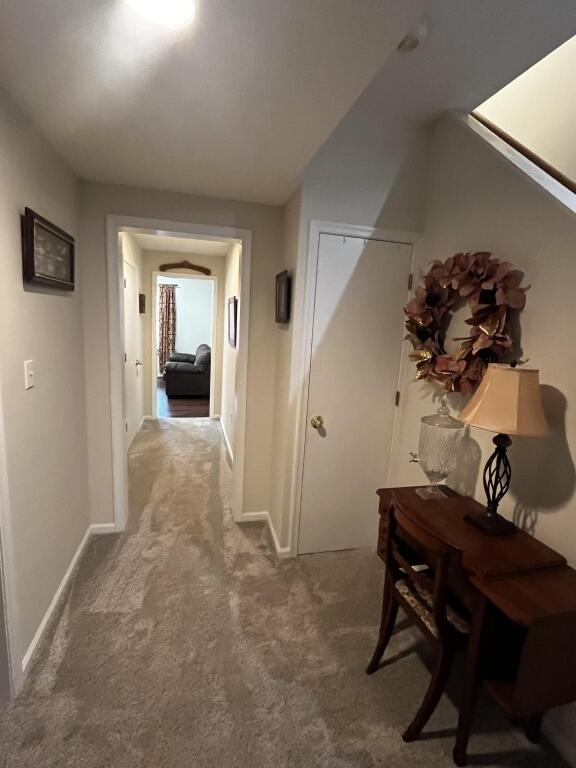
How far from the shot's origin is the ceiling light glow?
95 centimetres

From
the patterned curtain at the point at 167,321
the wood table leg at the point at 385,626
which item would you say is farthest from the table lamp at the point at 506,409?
the patterned curtain at the point at 167,321

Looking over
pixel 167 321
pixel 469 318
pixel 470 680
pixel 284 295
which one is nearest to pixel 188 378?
pixel 167 321

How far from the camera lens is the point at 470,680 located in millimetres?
1218

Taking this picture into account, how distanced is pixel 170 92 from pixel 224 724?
230cm

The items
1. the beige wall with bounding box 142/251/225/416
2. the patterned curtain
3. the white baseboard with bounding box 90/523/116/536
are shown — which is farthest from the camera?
the patterned curtain

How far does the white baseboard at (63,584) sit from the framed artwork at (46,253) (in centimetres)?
155

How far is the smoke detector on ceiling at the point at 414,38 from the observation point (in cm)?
139

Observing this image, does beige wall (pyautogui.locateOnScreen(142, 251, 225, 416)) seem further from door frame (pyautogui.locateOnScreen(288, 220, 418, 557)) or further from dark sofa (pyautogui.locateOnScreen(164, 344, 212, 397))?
door frame (pyautogui.locateOnScreen(288, 220, 418, 557))

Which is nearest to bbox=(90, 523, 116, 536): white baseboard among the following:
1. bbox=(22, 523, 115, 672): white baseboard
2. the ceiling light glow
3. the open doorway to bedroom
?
bbox=(22, 523, 115, 672): white baseboard

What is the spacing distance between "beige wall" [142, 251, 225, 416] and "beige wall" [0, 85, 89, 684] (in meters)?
2.87

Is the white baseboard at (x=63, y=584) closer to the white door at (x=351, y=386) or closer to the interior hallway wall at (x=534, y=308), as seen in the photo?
the white door at (x=351, y=386)

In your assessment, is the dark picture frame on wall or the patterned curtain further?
the patterned curtain

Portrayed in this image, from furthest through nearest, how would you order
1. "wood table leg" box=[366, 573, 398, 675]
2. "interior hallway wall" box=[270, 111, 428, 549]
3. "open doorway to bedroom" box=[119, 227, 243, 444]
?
1. "open doorway to bedroom" box=[119, 227, 243, 444]
2. "interior hallway wall" box=[270, 111, 428, 549]
3. "wood table leg" box=[366, 573, 398, 675]

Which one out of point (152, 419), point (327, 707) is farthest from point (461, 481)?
point (152, 419)
